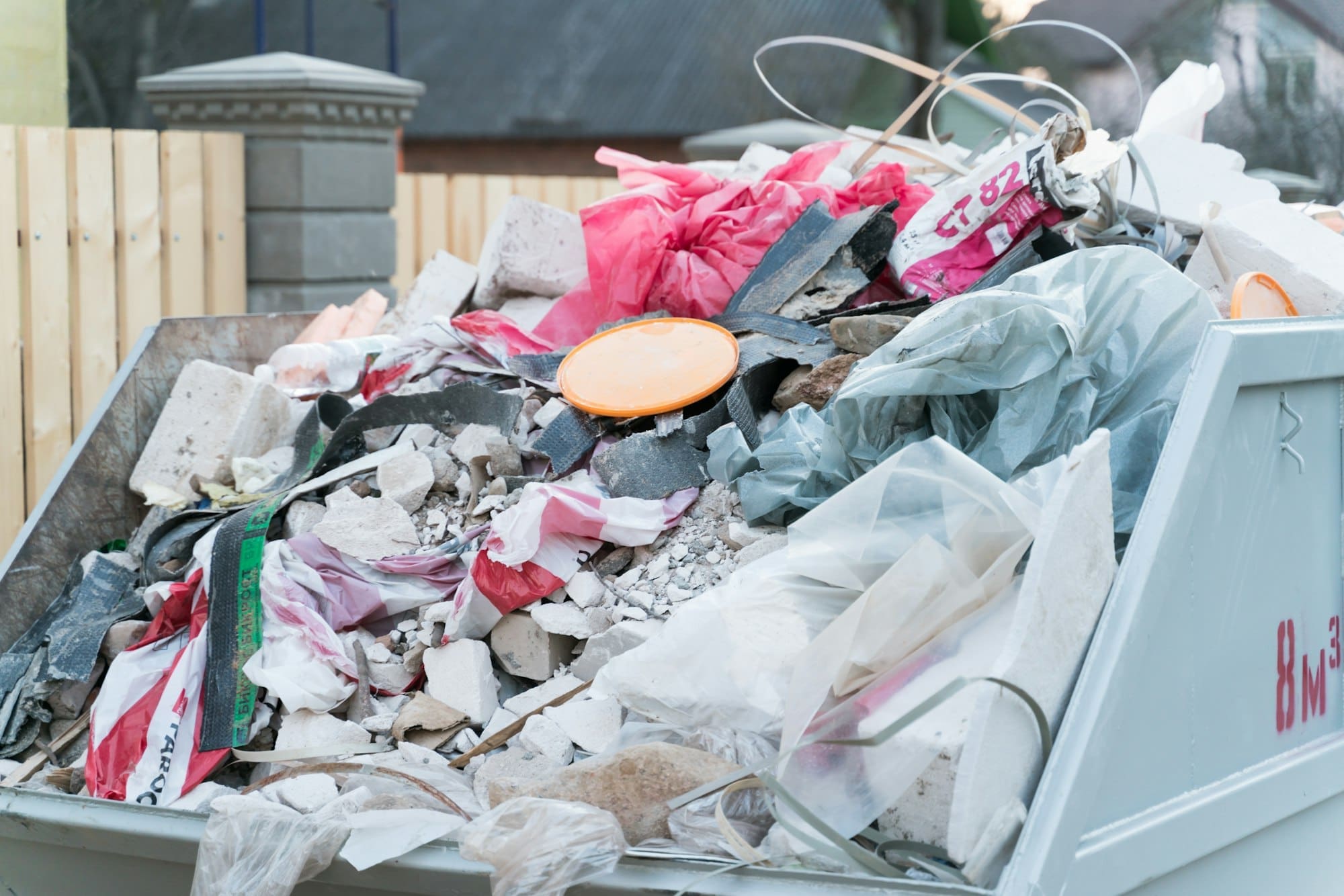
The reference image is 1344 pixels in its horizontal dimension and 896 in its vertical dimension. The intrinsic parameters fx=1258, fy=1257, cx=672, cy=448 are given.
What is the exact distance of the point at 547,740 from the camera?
204cm

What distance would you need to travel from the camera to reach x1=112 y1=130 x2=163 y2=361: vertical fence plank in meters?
4.91

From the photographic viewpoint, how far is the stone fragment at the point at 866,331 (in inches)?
99.2

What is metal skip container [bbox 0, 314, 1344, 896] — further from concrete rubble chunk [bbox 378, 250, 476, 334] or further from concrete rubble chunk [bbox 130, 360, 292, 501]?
concrete rubble chunk [bbox 378, 250, 476, 334]

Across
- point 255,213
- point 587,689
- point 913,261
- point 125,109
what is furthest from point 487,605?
point 125,109

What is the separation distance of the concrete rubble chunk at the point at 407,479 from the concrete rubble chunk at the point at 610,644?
1.95ft

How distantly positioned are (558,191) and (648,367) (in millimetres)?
5347

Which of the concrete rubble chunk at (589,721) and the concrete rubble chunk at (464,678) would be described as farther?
the concrete rubble chunk at (464,678)

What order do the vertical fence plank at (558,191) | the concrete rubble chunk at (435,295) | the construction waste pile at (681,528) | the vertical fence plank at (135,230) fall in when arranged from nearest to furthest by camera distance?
the construction waste pile at (681,528) < the concrete rubble chunk at (435,295) < the vertical fence plank at (135,230) < the vertical fence plank at (558,191)

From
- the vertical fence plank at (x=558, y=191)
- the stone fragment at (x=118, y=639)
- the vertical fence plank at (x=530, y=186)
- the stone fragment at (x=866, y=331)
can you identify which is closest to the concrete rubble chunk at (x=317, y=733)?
the stone fragment at (x=118, y=639)

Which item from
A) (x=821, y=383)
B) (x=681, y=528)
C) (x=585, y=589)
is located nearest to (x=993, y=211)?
(x=821, y=383)

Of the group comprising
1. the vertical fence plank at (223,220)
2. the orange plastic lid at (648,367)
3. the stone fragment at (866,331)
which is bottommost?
the vertical fence plank at (223,220)

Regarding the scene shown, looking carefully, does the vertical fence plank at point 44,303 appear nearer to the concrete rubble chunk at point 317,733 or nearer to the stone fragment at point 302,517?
the stone fragment at point 302,517

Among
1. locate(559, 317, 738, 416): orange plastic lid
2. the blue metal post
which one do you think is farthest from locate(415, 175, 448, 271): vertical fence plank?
locate(559, 317, 738, 416): orange plastic lid

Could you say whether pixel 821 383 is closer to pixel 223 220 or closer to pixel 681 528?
pixel 681 528
